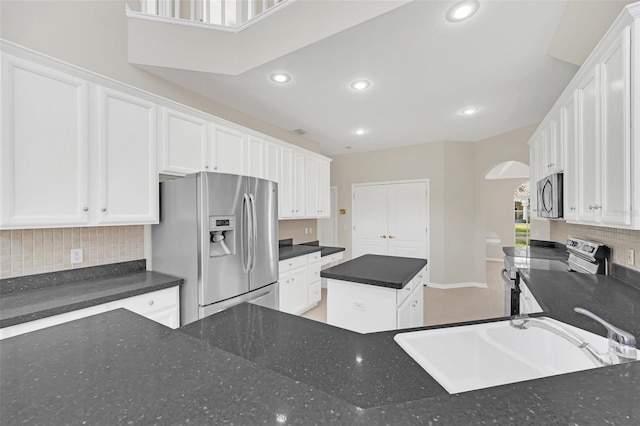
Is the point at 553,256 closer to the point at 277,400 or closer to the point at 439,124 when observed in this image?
the point at 439,124

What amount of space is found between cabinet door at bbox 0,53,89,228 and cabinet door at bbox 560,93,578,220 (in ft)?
11.5

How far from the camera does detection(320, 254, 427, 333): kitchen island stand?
196 centimetres

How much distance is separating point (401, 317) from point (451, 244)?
137 inches

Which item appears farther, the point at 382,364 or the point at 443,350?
the point at 443,350

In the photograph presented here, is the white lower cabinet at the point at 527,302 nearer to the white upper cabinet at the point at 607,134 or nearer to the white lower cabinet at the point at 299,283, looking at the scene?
the white upper cabinet at the point at 607,134

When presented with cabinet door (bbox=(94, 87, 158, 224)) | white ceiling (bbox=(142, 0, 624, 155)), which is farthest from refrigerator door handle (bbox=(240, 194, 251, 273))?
white ceiling (bbox=(142, 0, 624, 155))

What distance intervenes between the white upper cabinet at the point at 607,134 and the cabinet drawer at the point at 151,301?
2836 millimetres

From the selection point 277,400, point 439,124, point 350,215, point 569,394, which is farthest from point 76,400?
point 350,215

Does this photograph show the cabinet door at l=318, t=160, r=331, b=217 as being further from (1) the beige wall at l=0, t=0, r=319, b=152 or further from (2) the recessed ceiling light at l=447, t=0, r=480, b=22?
(2) the recessed ceiling light at l=447, t=0, r=480, b=22

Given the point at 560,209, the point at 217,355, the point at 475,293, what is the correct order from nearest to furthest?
the point at 217,355 → the point at 560,209 → the point at 475,293

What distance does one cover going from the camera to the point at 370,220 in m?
5.77

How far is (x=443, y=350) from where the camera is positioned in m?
1.01

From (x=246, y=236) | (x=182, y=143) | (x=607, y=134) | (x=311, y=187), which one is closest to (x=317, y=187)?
(x=311, y=187)

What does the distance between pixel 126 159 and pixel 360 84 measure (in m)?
2.24
